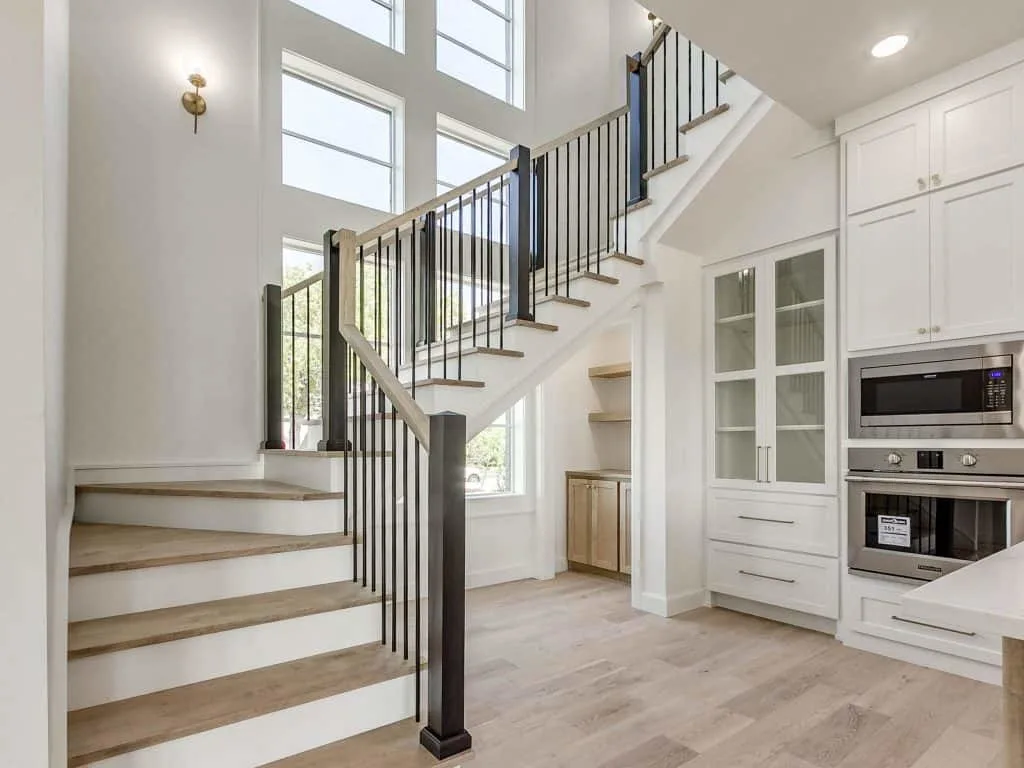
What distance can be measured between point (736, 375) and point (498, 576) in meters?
2.28

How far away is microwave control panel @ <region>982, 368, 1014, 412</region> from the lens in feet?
9.16

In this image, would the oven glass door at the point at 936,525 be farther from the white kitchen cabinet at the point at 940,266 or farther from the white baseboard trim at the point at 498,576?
the white baseboard trim at the point at 498,576

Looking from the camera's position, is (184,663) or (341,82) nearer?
(184,663)

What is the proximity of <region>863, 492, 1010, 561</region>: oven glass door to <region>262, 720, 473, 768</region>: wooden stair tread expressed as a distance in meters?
2.42

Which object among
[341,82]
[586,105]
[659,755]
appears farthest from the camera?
[586,105]

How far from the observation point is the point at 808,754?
2240mm

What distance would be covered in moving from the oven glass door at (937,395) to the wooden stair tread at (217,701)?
8.59ft

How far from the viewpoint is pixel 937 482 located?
2982 mm

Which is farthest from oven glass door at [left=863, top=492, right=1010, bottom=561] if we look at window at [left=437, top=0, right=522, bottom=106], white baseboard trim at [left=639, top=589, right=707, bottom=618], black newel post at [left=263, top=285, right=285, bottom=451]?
window at [left=437, top=0, right=522, bottom=106]

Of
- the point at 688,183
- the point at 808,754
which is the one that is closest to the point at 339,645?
the point at 808,754

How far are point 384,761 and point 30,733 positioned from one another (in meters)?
0.91

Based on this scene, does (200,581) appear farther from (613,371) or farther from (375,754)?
(613,371)

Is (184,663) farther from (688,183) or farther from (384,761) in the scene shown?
(688,183)

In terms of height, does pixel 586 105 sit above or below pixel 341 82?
above
